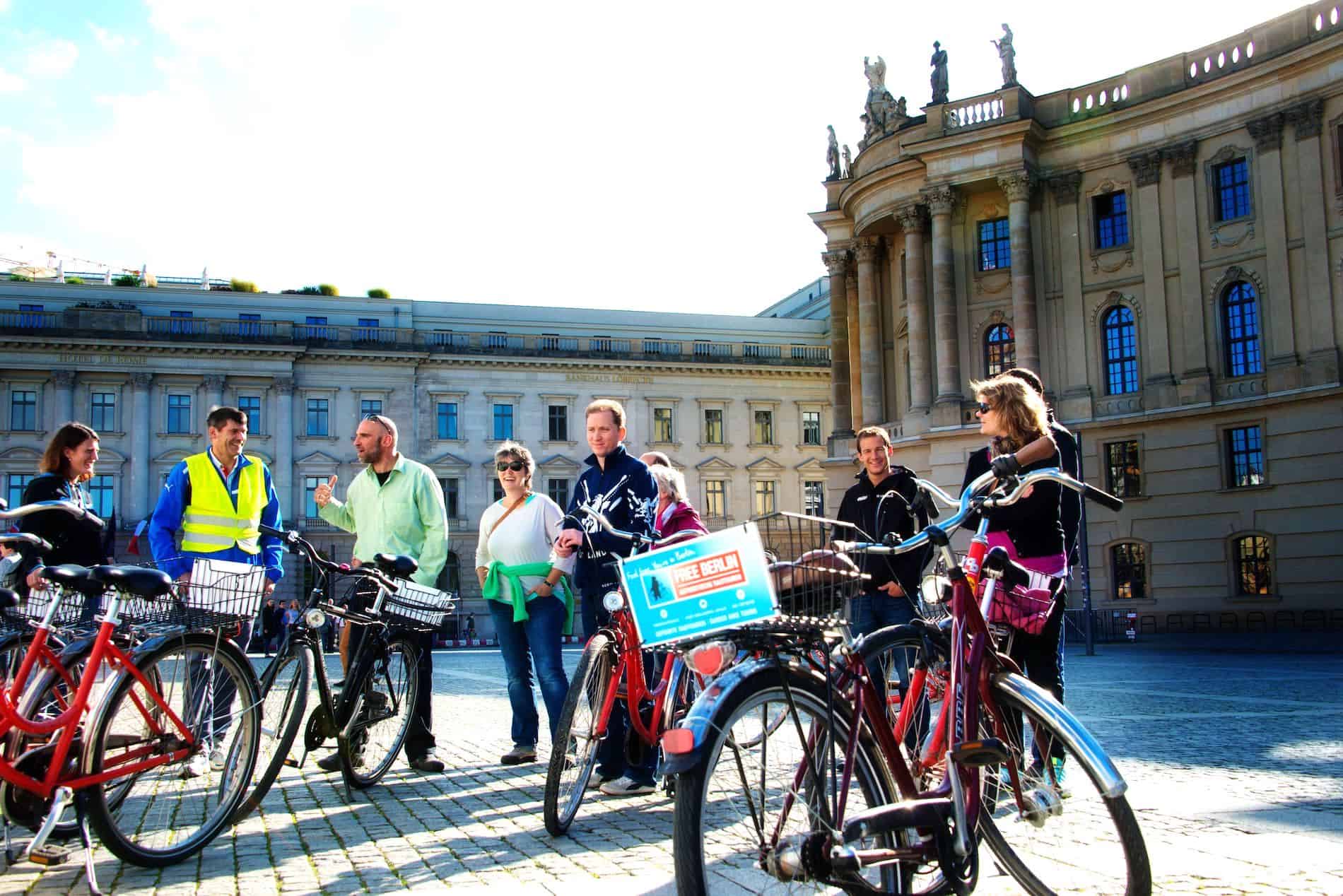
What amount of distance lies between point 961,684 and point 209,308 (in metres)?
63.6

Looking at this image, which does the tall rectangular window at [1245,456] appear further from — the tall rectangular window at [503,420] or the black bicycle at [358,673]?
the tall rectangular window at [503,420]

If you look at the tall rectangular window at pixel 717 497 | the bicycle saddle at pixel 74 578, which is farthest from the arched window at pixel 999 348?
the bicycle saddle at pixel 74 578

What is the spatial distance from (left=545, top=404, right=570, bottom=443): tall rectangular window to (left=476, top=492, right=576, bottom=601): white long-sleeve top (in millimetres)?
55388

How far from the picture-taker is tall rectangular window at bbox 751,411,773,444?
2616 inches

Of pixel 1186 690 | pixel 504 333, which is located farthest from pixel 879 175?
pixel 1186 690

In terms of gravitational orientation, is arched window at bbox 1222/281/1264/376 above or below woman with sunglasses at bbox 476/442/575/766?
above

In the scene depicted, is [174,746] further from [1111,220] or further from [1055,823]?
[1111,220]

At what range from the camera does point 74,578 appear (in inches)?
188

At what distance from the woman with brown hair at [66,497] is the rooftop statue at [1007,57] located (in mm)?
38483

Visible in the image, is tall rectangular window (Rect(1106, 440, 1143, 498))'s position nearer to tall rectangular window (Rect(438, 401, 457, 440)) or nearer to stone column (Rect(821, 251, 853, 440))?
stone column (Rect(821, 251, 853, 440))

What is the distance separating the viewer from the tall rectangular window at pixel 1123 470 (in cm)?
3778

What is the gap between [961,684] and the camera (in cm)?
395

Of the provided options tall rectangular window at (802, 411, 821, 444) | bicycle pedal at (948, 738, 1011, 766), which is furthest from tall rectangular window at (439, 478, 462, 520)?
bicycle pedal at (948, 738, 1011, 766)

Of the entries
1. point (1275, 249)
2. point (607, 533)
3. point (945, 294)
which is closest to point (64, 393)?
point (945, 294)
